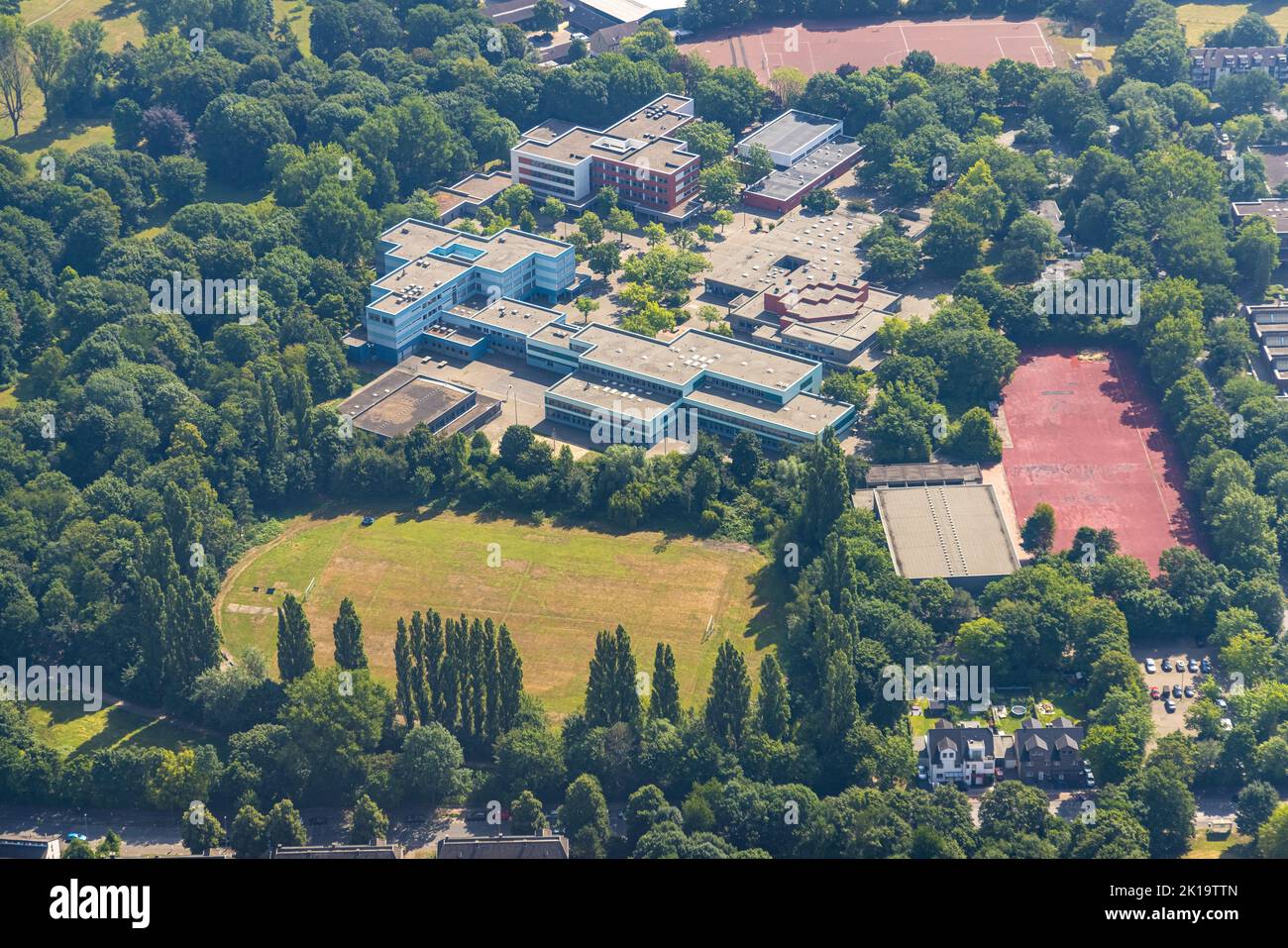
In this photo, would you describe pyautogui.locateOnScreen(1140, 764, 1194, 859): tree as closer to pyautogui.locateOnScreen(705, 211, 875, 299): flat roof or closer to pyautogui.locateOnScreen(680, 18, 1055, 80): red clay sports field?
pyautogui.locateOnScreen(705, 211, 875, 299): flat roof

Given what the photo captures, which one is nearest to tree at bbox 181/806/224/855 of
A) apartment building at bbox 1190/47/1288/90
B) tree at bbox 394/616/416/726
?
tree at bbox 394/616/416/726

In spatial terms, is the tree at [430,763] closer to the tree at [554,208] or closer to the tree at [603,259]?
the tree at [603,259]

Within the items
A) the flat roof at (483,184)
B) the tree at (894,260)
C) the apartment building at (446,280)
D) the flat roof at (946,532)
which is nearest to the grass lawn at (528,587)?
the flat roof at (946,532)

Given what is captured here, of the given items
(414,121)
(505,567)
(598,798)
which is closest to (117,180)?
(414,121)

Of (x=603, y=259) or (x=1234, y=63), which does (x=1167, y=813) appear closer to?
(x=603, y=259)

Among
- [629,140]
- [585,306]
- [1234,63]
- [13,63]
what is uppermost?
[1234,63]

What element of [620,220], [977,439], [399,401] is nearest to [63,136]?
[620,220]

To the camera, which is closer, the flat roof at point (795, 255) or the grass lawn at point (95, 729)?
the grass lawn at point (95, 729)
